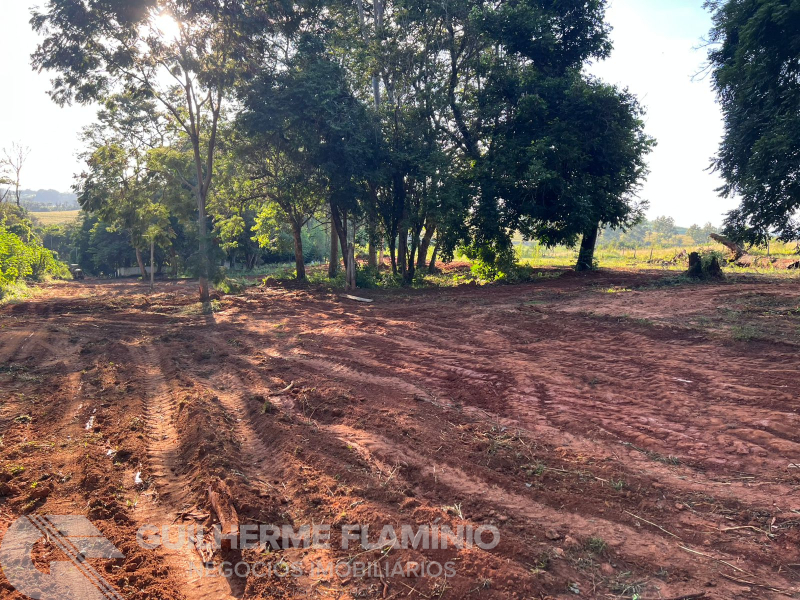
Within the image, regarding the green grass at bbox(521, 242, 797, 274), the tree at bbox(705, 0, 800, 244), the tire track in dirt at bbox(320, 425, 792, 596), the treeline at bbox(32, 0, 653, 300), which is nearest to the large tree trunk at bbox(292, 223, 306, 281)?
the treeline at bbox(32, 0, 653, 300)

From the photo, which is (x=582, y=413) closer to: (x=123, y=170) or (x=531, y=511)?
(x=531, y=511)

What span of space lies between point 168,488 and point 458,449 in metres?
2.84

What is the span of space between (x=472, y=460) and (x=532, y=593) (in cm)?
184

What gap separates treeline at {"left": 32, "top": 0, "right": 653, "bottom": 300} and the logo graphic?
14447mm

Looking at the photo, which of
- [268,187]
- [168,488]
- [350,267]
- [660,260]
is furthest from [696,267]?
[268,187]

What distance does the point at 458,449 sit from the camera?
16.7ft

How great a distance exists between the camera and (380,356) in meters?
9.02

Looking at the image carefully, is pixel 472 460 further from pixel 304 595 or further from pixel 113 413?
pixel 113 413

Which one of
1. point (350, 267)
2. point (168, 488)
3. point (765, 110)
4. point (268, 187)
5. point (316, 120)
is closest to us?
point (168, 488)

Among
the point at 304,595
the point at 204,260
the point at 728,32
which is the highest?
the point at 728,32

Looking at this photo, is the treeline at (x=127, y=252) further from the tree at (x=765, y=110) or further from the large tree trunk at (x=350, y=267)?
the tree at (x=765, y=110)

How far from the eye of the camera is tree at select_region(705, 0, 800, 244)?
Result: 10578 millimetres

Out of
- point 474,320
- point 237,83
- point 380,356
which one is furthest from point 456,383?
point 237,83

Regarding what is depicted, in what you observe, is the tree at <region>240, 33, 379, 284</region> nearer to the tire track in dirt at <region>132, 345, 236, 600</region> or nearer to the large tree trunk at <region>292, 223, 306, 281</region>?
the large tree trunk at <region>292, 223, 306, 281</region>
